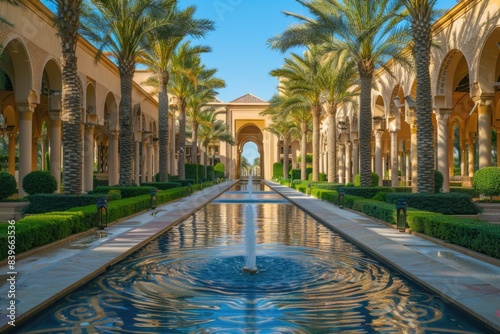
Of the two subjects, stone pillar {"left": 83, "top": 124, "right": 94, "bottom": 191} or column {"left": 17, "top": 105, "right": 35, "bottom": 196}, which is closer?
column {"left": 17, "top": 105, "right": 35, "bottom": 196}

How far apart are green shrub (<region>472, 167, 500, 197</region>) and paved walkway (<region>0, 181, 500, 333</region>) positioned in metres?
5.91

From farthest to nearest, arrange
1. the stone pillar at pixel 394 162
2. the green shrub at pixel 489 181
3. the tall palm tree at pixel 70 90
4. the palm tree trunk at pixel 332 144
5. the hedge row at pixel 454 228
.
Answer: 1. the palm tree trunk at pixel 332 144
2. the stone pillar at pixel 394 162
3. the green shrub at pixel 489 181
4. the tall palm tree at pixel 70 90
5. the hedge row at pixel 454 228

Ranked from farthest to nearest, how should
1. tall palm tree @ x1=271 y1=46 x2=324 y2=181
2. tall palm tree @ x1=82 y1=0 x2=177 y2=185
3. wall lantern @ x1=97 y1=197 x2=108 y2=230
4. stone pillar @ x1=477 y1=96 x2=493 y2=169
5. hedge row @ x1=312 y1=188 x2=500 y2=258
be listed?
tall palm tree @ x1=271 y1=46 x2=324 y2=181
tall palm tree @ x1=82 y1=0 x2=177 y2=185
stone pillar @ x1=477 y1=96 x2=493 y2=169
wall lantern @ x1=97 y1=197 x2=108 y2=230
hedge row @ x1=312 y1=188 x2=500 y2=258

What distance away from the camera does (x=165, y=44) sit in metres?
25.5

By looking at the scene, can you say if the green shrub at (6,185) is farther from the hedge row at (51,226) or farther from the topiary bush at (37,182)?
the hedge row at (51,226)

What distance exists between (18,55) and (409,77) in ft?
55.7

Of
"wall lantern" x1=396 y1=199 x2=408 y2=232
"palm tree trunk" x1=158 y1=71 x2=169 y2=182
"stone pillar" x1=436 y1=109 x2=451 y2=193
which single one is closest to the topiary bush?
"wall lantern" x1=396 y1=199 x2=408 y2=232

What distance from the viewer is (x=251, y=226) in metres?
8.43

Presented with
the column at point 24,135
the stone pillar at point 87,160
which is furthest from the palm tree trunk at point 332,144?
the column at point 24,135

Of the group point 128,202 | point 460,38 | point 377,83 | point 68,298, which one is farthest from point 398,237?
point 377,83

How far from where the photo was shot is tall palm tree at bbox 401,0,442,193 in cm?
1439

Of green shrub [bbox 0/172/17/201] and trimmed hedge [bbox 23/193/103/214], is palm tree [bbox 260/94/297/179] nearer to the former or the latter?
green shrub [bbox 0/172/17/201]

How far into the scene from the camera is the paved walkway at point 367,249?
521cm

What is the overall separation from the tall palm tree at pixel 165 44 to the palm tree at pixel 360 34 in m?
4.04
